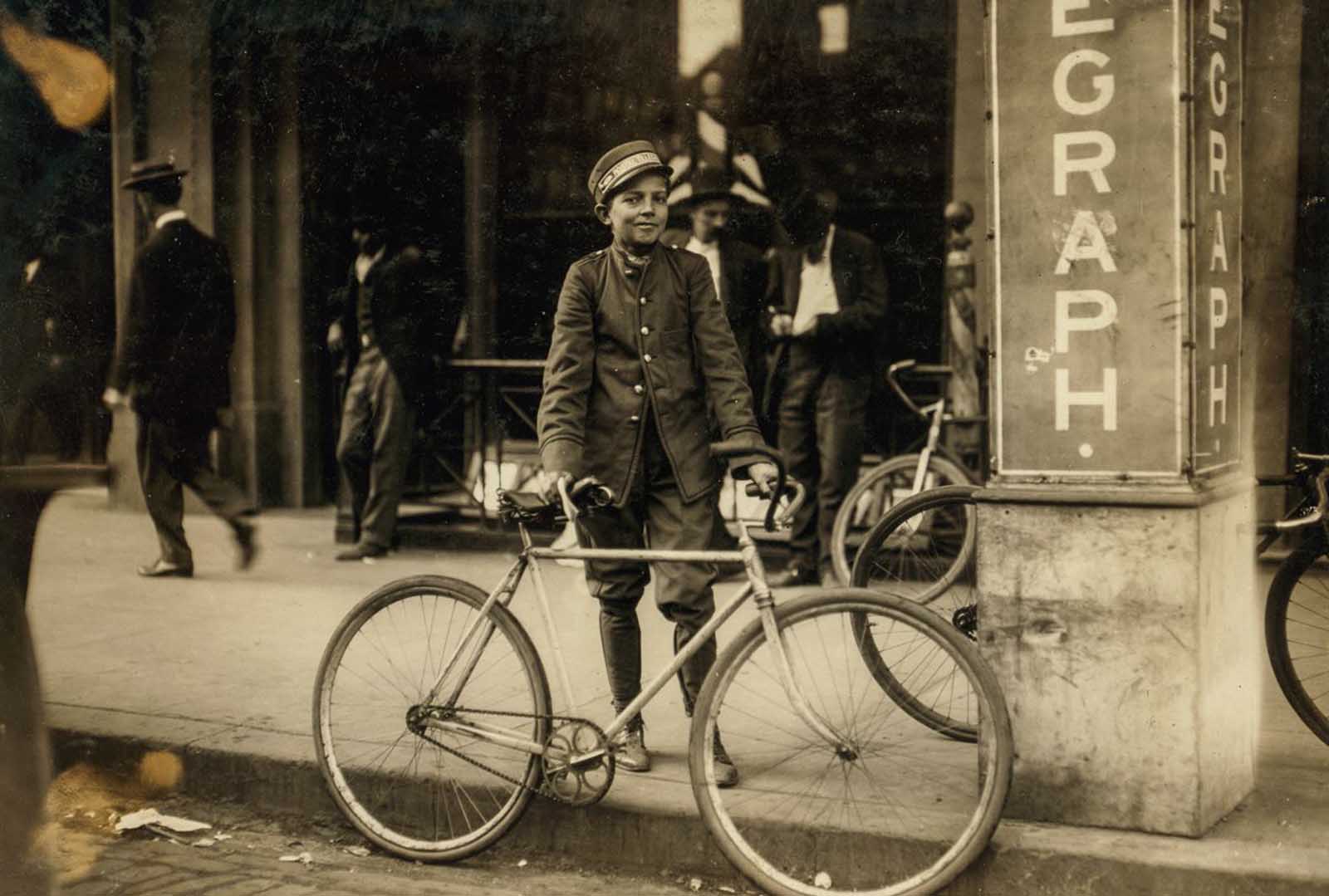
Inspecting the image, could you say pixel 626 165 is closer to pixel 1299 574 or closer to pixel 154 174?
pixel 1299 574

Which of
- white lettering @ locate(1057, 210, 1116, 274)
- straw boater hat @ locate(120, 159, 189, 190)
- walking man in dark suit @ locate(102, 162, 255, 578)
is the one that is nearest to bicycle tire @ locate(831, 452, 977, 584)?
walking man in dark suit @ locate(102, 162, 255, 578)

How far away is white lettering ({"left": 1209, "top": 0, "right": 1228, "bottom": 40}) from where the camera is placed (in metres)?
3.84

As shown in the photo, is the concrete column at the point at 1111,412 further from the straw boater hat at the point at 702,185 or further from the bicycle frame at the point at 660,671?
the straw boater hat at the point at 702,185

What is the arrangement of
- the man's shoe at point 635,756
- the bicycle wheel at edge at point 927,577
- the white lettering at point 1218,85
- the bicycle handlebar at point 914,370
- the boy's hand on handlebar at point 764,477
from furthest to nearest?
the bicycle handlebar at point 914,370, the man's shoe at point 635,756, the bicycle wheel at edge at point 927,577, the boy's hand on handlebar at point 764,477, the white lettering at point 1218,85

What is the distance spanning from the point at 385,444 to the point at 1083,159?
18.2 feet

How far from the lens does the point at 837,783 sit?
4094mm

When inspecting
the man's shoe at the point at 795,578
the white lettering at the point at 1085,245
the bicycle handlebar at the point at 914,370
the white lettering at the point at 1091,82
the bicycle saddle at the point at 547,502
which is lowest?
the man's shoe at the point at 795,578

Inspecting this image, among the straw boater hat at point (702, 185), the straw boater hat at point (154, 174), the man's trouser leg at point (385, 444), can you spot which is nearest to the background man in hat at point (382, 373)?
the man's trouser leg at point (385, 444)

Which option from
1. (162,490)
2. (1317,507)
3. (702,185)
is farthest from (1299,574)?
(162,490)

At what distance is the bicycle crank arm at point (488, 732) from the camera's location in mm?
4145

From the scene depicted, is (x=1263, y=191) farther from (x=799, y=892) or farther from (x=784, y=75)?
(x=799, y=892)

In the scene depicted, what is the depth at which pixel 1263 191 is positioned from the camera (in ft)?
Answer: 25.1

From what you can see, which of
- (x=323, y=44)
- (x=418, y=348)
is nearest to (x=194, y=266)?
(x=418, y=348)

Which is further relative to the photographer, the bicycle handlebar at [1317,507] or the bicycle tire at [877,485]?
the bicycle tire at [877,485]
